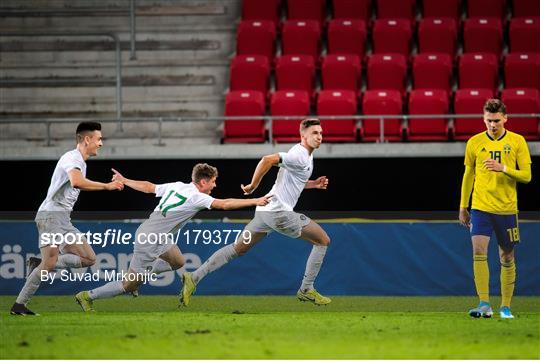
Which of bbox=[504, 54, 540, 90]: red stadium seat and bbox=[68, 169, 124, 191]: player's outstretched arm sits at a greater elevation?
Answer: bbox=[504, 54, 540, 90]: red stadium seat

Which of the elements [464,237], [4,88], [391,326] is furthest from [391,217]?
[4,88]

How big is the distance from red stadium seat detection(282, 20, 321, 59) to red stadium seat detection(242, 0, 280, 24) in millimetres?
773

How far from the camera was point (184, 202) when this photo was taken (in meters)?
10.6

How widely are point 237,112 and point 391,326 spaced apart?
782 centimetres

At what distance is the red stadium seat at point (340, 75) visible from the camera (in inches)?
684

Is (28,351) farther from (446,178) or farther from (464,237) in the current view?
(446,178)

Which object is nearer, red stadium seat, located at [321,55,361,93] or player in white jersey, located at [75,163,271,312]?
player in white jersey, located at [75,163,271,312]

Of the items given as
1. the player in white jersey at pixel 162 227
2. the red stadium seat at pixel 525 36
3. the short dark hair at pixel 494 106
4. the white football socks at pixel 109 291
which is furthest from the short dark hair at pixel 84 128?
the red stadium seat at pixel 525 36

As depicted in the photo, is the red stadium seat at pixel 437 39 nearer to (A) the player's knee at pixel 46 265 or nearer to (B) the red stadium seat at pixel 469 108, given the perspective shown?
(B) the red stadium seat at pixel 469 108

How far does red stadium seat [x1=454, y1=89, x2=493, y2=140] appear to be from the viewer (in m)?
16.2

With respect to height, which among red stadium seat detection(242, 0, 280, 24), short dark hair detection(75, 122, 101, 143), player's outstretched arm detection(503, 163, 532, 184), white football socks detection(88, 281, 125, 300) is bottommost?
white football socks detection(88, 281, 125, 300)

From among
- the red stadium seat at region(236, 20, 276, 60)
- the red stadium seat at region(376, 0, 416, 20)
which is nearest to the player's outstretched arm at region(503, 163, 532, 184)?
the red stadium seat at region(236, 20, 276, 60)

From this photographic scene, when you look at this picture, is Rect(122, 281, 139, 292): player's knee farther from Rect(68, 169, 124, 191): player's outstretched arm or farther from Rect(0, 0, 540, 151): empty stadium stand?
Rect(0, 0, 540, 151): empty stadium stand

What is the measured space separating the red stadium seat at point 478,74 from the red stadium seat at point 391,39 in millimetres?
1206
